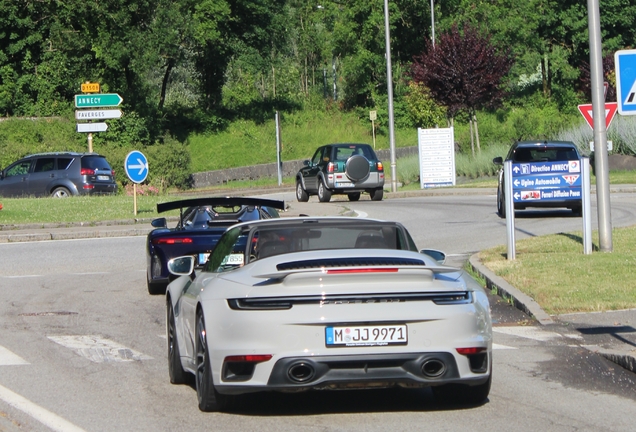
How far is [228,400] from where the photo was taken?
7023mm

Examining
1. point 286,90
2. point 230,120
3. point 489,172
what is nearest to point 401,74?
point 286,90

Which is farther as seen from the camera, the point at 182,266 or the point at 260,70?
the point at 260,70

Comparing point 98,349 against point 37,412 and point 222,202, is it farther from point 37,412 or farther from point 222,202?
point 222,202

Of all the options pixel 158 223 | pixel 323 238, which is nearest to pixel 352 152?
pixel 158 223

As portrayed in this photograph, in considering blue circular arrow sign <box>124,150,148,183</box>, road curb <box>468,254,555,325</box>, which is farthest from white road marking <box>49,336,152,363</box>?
blue circular arrow sign <box>124,150,148,183</box>

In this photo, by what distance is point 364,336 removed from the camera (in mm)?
6527

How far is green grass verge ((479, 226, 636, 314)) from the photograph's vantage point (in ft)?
39.1

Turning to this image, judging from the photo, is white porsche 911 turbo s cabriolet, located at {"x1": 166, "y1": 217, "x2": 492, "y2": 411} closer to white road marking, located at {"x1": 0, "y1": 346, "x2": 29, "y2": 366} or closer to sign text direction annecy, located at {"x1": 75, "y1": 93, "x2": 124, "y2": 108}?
white road marking, located at {"x1": 0, "y1": 346, "x2": 29, "y2": 366}

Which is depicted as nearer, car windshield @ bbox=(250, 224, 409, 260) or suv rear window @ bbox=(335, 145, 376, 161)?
car windshield @ bbox=(250, 224, 409, 260)

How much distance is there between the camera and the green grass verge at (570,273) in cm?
1191

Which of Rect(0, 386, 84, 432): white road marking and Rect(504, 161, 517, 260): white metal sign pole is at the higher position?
Rect(504, 161, 517, 260): white metal sign pole

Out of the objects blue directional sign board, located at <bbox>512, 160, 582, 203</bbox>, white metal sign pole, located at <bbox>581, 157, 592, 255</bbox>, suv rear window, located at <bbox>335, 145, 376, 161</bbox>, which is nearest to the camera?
white metal sign pole, located at <bbox>581, 157, 592, 255</bbox>

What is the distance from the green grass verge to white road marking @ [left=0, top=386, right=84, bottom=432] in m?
6.09

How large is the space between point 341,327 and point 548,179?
14.7m
